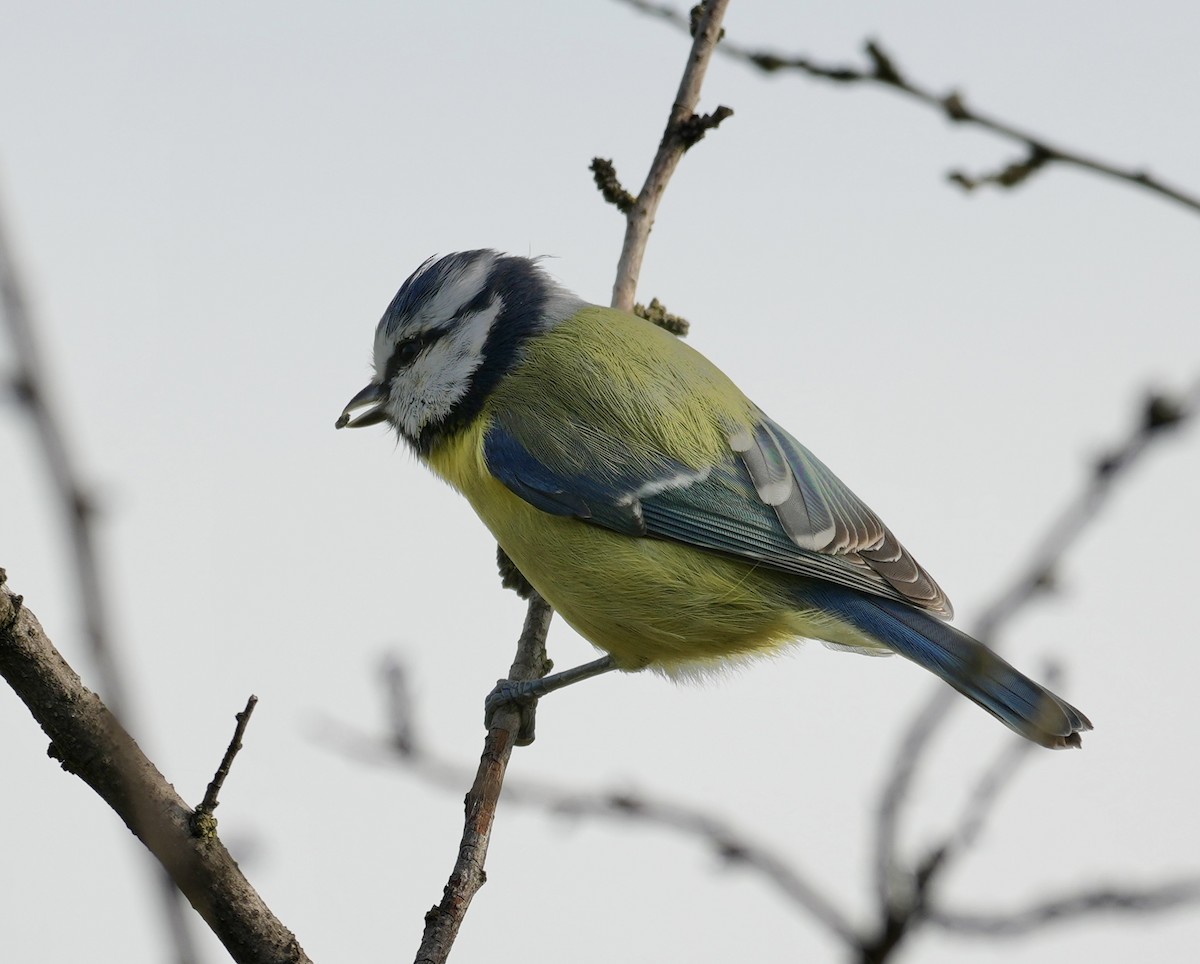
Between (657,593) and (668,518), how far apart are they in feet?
0.68

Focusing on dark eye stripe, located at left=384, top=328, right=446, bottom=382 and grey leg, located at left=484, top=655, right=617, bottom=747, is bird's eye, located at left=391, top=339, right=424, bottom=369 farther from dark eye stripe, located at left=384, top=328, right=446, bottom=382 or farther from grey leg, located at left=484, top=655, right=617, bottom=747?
grey leg, located at left=484, top=655, right=617, bottom=747

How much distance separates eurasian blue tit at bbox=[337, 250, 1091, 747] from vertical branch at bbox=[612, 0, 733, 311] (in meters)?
0.33

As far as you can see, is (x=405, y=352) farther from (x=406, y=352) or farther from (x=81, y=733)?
(x=81, y=733)

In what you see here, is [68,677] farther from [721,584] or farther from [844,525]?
[844,525]

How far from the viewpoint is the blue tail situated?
293 cm

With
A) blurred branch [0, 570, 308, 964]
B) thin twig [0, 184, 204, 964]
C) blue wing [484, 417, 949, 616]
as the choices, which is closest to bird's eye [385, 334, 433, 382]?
blue wing [484, 417, 949, 616]

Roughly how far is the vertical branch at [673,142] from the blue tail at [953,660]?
125 centimetres

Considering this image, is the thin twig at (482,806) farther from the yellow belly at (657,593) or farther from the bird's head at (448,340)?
the bird's head at (448,340)

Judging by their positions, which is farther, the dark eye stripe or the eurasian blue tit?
the dark eye stripe

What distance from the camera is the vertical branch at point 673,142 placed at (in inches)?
151

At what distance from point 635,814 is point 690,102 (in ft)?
8.84

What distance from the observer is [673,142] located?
13.0ft

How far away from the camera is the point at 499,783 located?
3.13 m

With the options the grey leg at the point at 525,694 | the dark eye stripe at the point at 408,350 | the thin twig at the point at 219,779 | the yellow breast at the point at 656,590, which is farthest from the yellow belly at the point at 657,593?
the thin twig at the point at 219,779
